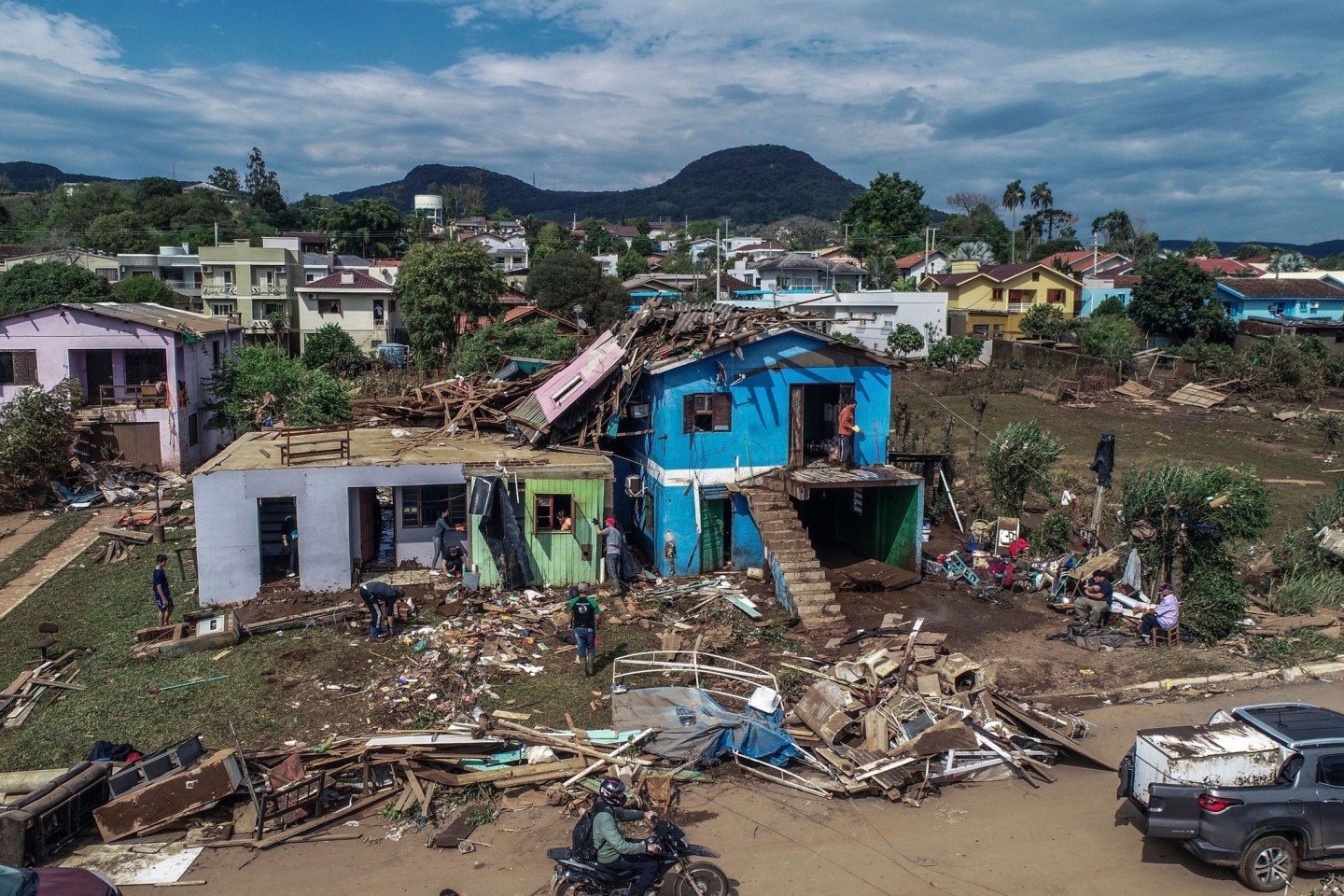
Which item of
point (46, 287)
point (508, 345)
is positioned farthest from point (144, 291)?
point (508, 345)

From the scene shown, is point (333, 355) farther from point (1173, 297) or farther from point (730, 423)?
point (1173, 297)

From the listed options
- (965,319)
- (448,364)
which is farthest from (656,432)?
(965,319)

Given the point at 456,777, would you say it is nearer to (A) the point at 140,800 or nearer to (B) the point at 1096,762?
(A) the point at 140,800

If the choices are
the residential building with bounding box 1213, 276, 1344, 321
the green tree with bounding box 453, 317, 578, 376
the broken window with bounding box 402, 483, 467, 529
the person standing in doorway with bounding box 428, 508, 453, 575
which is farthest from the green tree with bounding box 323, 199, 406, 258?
the person standing in doorway with bounding box 428, 508, 453, 575

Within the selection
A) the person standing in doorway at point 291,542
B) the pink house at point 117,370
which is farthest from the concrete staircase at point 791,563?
the pink house at point 117,370

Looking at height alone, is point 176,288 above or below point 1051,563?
above

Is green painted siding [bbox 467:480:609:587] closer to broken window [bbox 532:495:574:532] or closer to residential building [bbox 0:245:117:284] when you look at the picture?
broken window [bbox 532:495:574:532]

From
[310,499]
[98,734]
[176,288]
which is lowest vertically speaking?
[98,734]
